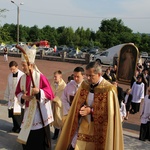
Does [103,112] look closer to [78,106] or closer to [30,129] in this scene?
[78,106]

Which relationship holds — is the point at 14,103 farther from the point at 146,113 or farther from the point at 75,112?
the point at 146,113

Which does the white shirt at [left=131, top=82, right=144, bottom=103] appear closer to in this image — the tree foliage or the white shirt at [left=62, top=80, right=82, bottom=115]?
the white shirt at [left=62, top=80, right=82, bottom=115]

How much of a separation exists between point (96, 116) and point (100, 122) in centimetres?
11

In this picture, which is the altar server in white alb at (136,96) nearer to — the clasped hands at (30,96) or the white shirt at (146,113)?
the white shirt at (146,113)

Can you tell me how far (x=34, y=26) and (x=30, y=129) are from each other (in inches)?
2786

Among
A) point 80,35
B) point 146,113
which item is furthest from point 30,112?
point 80,35

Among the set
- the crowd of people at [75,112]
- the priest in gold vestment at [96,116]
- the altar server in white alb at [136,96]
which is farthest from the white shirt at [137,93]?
the priest in gold vestment at [96,116]

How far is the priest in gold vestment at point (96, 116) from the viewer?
4188 millimetres

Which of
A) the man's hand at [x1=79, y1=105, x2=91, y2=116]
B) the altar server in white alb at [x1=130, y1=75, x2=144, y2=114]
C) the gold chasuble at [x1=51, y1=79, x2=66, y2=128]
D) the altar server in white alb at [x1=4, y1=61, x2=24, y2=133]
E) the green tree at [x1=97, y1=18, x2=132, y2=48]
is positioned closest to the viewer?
the man's hand at [x1=79, y1=105, x2=91, y2=116]

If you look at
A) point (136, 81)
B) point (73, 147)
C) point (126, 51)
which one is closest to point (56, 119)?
point (73, 147)

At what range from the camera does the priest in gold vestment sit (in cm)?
419

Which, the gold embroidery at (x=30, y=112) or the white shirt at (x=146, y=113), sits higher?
the gold embroidery at (x=30, y=112)

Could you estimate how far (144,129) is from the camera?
775cm

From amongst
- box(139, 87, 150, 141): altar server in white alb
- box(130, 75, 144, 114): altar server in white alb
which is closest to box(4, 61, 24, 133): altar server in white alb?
box(139, 87, 150, 141): altar server in white alb
